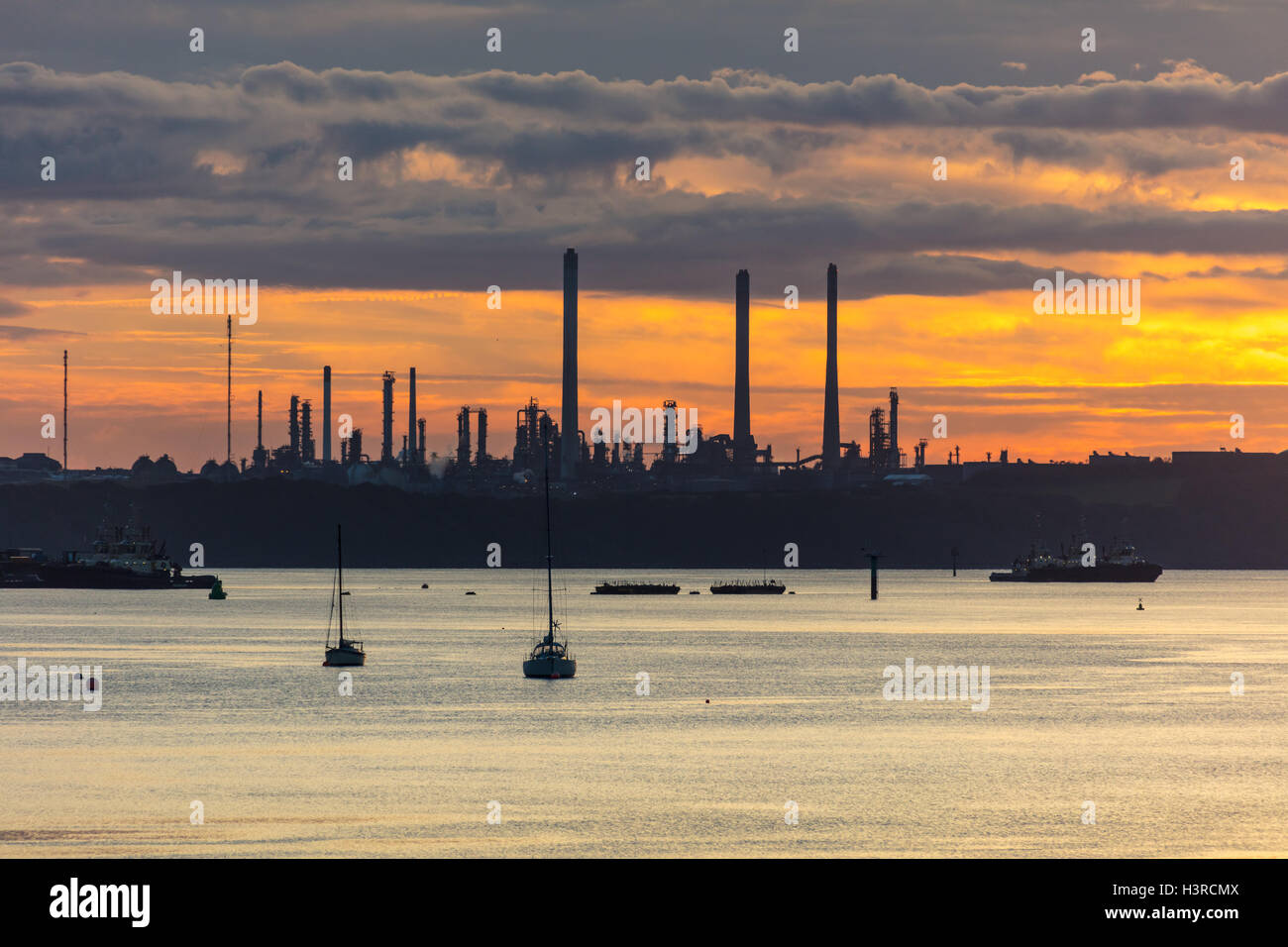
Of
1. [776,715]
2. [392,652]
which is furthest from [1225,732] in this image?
[392,652]

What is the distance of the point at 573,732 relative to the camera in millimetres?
87250

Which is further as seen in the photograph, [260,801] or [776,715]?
[776,715]

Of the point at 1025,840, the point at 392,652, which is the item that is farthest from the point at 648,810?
the point at 392,652
